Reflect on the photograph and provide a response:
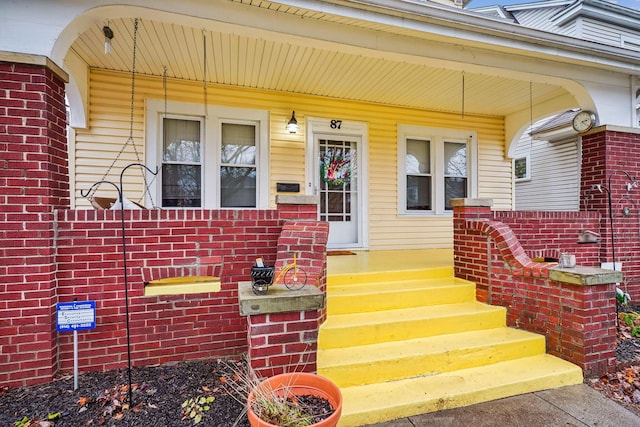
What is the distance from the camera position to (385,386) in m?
2.36

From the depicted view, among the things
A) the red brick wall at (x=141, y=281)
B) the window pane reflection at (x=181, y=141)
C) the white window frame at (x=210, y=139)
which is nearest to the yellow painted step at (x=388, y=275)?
the red brick wall at (x=141, y=281)

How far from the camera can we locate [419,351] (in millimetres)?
2572

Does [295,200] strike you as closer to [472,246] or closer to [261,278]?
[261,278]

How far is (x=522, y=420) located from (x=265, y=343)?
5.84 feet

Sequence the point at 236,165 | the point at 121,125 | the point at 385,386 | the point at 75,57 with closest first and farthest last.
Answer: the point at 385,386
the point at 75,57
the point at 121,125
the point at 236,165

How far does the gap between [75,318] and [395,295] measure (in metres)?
2.71

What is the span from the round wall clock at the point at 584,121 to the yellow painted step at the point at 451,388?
11.4ft

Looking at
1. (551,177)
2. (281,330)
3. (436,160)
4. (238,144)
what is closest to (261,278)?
(281,330)

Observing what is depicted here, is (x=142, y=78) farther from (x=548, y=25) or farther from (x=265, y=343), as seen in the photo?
(x=548, y=25)

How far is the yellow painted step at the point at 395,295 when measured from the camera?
9.86 ft

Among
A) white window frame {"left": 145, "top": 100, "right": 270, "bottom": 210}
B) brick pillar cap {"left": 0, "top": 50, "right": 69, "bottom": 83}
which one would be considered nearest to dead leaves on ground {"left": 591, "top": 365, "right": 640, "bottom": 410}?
white window frame {"left": 145, "top": 100, "right": 270, "bottom": 210}

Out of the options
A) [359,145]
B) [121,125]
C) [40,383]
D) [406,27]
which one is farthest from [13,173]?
[359,145]

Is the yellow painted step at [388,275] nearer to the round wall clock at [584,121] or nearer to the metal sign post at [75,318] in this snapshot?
the metal sign post at [75,318]

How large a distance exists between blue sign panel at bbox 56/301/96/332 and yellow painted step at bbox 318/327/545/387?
180cm
